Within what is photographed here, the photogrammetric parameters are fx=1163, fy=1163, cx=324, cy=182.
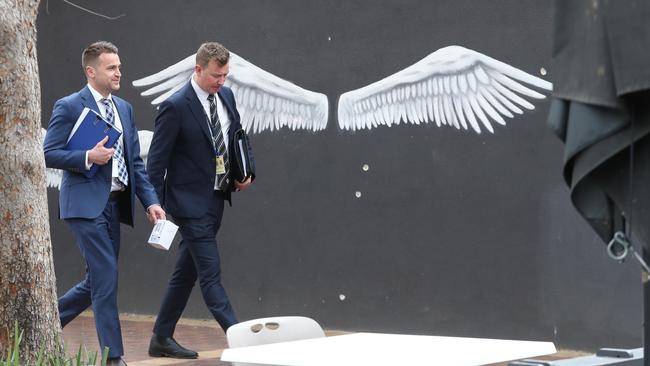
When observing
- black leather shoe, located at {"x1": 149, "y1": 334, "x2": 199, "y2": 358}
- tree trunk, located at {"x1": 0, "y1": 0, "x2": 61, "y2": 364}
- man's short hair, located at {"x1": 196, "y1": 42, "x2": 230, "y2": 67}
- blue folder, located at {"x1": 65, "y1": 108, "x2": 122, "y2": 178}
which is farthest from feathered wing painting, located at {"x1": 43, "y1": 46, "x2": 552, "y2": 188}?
tree trunk, located at {"x1": 0, "y1": 0, "x2": 61, "y2": 364}

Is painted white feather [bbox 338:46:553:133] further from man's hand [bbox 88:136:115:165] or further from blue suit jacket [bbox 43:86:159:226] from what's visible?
man's hand [bbox 88:136:115:165]

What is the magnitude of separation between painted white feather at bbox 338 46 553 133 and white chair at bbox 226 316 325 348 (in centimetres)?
432

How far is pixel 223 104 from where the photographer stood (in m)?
8.03

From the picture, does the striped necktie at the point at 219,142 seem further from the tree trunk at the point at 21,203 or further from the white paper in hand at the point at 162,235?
the tree trunk at the point at 21,203

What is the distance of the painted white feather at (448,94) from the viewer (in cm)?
865

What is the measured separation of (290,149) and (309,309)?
138 cm

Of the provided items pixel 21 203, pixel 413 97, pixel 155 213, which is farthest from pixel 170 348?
pixel 21 203

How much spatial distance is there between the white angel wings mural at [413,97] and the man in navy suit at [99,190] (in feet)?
7.95

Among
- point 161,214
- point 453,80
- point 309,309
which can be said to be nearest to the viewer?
point 161,214

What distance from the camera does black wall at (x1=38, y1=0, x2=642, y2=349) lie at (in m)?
8.46

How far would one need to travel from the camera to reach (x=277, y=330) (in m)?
4.57

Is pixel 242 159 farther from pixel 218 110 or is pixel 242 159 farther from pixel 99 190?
pixel 99 190

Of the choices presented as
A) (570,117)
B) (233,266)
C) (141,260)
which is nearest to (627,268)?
(233,266)

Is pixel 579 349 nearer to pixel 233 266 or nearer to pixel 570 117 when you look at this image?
pixel 233 266
